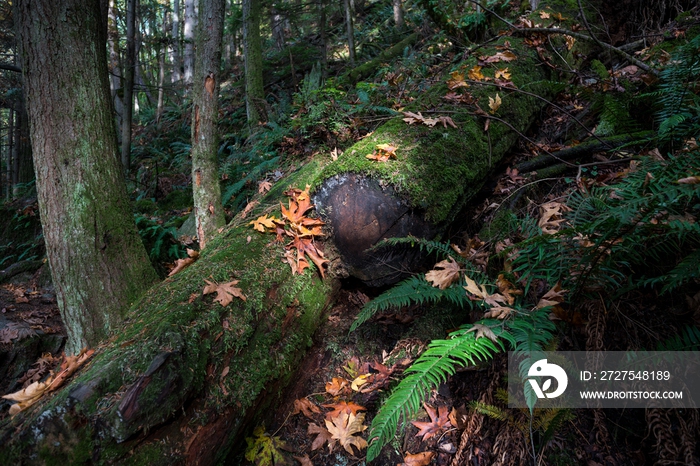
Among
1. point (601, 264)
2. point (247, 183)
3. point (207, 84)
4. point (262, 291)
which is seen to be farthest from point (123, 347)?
point (247, 183)

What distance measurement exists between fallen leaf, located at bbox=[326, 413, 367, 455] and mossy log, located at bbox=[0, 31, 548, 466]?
44 centimetres

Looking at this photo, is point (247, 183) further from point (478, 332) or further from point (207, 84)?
point (478, 332)

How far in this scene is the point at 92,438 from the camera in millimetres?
1616

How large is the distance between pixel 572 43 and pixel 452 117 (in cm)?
258

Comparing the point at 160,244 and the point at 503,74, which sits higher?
the point at 503,74

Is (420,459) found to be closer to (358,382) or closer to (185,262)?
(358,382)

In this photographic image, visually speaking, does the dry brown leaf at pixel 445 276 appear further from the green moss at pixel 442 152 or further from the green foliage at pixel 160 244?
the green foliage at pixel 160 244

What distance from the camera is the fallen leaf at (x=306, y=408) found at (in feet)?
7.89

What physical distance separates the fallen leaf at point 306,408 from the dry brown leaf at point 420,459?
0.67 meters

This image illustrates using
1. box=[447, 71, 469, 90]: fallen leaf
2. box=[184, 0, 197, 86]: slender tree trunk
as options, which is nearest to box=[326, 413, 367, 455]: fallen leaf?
box=[447, 71, 469, 90]: fallen leaf

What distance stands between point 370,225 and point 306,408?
1346mm

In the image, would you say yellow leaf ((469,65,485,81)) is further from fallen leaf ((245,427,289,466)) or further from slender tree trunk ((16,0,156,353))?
fallen leaf ((245,427,289,466))

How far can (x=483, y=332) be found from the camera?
5.77 ft

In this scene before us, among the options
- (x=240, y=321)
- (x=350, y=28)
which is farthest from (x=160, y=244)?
(x=350, y=28)
